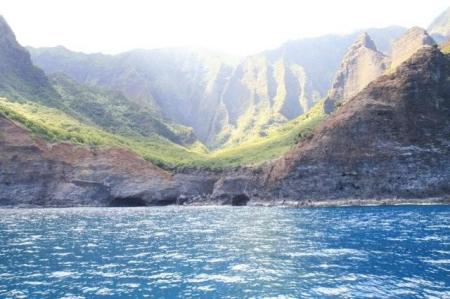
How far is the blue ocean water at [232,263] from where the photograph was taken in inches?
948

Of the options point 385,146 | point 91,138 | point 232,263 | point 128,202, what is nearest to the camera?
point 232,263

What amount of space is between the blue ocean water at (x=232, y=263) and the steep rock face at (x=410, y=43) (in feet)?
469

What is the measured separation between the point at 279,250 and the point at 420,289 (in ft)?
47.5

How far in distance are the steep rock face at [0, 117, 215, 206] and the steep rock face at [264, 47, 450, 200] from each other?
3550 cm

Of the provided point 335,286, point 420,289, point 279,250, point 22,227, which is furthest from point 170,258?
point 22,227

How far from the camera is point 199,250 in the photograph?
38000 millimetres

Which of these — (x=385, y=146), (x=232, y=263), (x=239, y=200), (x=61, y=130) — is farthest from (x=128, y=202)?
(x=232, y=263)

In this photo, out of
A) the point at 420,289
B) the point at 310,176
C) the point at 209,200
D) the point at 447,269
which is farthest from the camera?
the point at 209,200

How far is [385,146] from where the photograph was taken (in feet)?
356

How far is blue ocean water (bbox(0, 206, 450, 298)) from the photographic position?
79.0ft

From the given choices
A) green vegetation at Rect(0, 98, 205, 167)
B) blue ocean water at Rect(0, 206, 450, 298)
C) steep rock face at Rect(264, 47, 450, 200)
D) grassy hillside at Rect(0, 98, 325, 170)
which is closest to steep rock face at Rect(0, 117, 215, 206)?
grassy hillside at Rect(0, 98, 325, 170)

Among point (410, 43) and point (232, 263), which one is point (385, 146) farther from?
point (410, 43)

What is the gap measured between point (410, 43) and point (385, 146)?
94404mm

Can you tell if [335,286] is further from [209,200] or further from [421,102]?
[209,200]
